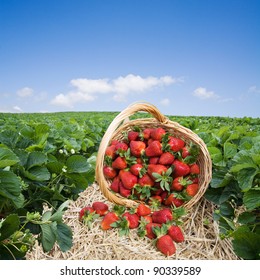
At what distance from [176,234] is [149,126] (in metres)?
1.03

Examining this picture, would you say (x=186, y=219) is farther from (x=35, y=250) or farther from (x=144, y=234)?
(x=35, y=250)

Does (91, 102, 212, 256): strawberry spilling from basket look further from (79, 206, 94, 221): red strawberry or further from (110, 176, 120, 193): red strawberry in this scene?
(79, 206, 94, 221): red strawberry

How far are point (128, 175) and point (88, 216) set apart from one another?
1.50 ft

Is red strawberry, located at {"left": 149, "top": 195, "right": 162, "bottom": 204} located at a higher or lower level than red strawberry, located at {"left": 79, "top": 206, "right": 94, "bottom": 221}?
higher

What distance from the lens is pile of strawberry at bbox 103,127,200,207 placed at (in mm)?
2902

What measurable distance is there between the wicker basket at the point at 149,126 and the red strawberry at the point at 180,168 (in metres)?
0.12

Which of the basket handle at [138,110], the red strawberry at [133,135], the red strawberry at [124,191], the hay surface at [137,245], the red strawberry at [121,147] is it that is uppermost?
the basket handle at [138,110]

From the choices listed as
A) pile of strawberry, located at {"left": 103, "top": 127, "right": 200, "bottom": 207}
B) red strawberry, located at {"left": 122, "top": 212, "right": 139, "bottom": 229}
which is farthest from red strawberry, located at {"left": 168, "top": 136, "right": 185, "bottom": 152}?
red strawberry, located at {"left": 122, "top": 212, "right": 139, "bottom": 229}

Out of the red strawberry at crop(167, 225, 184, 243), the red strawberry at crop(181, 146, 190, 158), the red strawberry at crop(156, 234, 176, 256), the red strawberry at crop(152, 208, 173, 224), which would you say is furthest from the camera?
the red strawberry at crop(181, 146, 190, 158)

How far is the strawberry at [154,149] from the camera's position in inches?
115

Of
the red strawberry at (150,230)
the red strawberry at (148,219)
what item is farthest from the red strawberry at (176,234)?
the red strawberry at (148,219)

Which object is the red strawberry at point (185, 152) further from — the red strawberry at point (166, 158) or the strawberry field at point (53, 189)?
the strawberry field at point (53, 189)

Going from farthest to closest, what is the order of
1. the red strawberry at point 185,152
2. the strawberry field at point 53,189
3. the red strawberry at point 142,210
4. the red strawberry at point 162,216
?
the red strawberry at point 185,152
the red strawberry at point 142,210
the red strawberry at point 162,216
the strawberry field at point 53,189

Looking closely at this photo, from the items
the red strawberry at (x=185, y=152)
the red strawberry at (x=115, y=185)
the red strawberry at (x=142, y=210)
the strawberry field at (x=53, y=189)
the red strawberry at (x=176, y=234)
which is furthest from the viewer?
the red strawberry at (x=115, y=185)
